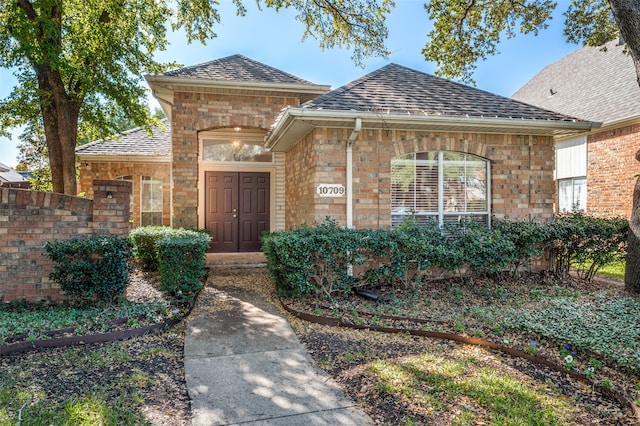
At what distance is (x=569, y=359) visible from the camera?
11.7 feet

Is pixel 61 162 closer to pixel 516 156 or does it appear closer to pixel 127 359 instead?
pixel 127 359

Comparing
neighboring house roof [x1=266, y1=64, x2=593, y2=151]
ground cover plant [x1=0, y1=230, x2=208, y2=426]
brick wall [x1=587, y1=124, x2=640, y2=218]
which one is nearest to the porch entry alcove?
neighboring house roof [x1=266, y1=64, x2=593, y2=151]

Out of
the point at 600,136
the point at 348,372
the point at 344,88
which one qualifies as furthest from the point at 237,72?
the point at 600,136

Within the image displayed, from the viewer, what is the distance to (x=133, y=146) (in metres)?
12.9

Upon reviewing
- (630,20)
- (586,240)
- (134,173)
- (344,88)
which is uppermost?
(630,20)

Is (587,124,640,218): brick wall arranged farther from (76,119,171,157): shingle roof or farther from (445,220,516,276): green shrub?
(76,119,171,157): shingle roof

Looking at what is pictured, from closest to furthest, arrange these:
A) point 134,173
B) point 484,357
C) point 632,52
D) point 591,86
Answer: point 484,357, point 632,52, point 134,173, point 591,86

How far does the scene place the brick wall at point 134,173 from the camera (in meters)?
12.3

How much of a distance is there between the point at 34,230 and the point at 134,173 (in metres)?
7.49

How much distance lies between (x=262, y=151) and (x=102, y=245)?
587 centimetres

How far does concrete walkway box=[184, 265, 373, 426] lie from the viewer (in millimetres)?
2771

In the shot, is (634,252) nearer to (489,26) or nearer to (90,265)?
(489,26)

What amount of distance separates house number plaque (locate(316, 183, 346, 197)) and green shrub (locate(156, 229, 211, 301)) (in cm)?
214

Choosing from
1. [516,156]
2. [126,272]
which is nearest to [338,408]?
[126,272]
